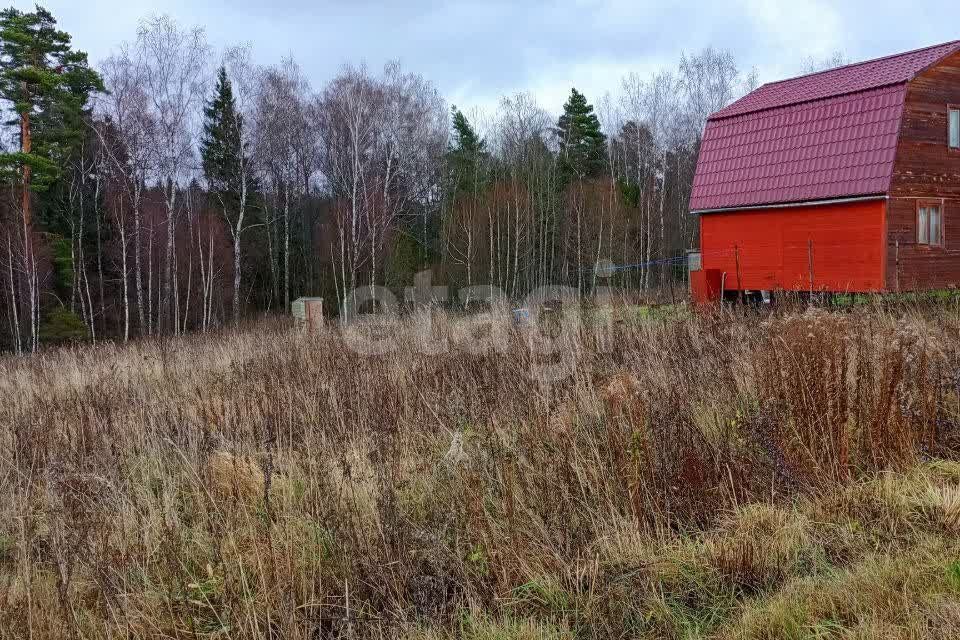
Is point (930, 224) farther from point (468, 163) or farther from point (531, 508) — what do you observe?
point (468, 163)

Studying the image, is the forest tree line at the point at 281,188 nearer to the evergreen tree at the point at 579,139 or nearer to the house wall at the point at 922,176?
the evergreen tree at the point at 579,139

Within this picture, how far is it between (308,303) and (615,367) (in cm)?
788

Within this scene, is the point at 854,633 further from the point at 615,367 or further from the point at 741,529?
the point at 615,367

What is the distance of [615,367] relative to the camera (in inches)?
234

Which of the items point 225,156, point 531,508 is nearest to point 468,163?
point 225,156

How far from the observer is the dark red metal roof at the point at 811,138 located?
13078 millimetres

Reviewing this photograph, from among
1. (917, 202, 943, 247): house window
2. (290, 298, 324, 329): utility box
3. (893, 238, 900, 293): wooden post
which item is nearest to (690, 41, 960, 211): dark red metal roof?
(893, 238, 900, 293): wooden post

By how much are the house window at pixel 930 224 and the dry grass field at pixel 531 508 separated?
926cm

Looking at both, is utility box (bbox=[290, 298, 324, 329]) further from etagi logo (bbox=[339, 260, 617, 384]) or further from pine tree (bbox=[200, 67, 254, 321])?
pine tree (bbox=[200, 67, 254, 321])

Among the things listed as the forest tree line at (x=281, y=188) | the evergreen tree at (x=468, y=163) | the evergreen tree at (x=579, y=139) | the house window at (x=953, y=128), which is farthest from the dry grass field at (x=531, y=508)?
the evergreen tree at (x=579, y=139)

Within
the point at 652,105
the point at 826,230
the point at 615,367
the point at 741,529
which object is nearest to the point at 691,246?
the point at 652,105

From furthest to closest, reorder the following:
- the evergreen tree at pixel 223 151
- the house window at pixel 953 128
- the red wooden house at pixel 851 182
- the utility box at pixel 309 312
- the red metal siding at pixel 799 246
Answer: the evergreen tree at pixel 223 151 → the house window at pixel 953 128 → the red metal siding at pixel 799 246 → the red wooden house at pixel 851 182 → the utility box at pixel 309 312

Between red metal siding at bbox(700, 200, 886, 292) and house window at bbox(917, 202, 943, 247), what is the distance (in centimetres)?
101

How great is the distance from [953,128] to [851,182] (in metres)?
2.69
